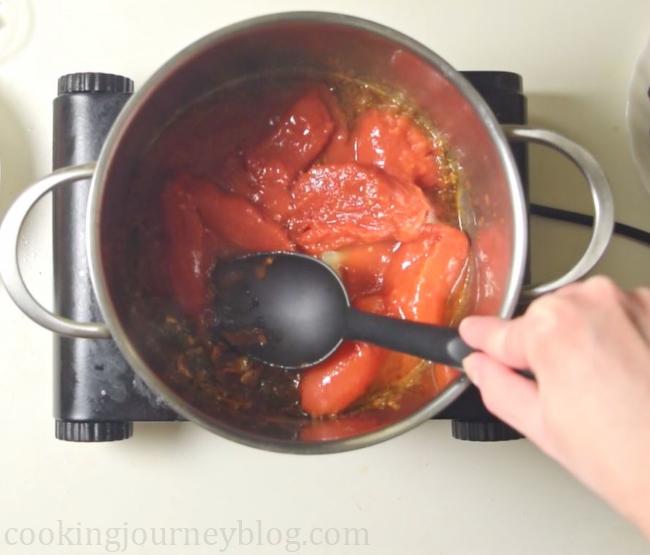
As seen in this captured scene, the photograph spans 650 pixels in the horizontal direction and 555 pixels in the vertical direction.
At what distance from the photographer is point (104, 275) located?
1.62ft

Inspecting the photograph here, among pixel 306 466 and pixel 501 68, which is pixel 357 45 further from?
pixel 306 466

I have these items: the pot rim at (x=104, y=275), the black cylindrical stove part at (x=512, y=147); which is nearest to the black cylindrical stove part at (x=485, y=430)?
the black cylindrical stove part at (x=512, y=147)

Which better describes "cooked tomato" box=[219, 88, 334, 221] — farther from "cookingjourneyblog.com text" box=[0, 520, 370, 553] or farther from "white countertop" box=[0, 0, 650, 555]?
"cookingjourneyblog.com text" box=[0, 520, 370, 553]

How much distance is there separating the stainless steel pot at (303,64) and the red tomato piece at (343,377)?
8 cm

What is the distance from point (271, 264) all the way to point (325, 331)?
0.24 feet

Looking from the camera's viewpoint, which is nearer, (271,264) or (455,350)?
(455,350)

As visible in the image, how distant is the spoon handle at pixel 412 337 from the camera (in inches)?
17.9

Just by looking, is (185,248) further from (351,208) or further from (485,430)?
(485,430)

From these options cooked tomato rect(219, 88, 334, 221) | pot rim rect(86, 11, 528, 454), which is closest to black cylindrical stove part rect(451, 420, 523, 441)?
pot rim rect(86, 11, 528, 454)

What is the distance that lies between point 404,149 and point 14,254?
12.3 inches

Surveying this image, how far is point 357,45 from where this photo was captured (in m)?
0.56

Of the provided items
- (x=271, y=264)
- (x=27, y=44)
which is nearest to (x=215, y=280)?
(x=271, y=264)

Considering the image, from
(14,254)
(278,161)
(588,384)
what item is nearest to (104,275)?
(14,254)

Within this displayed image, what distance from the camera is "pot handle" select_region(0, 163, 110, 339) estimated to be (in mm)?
502
